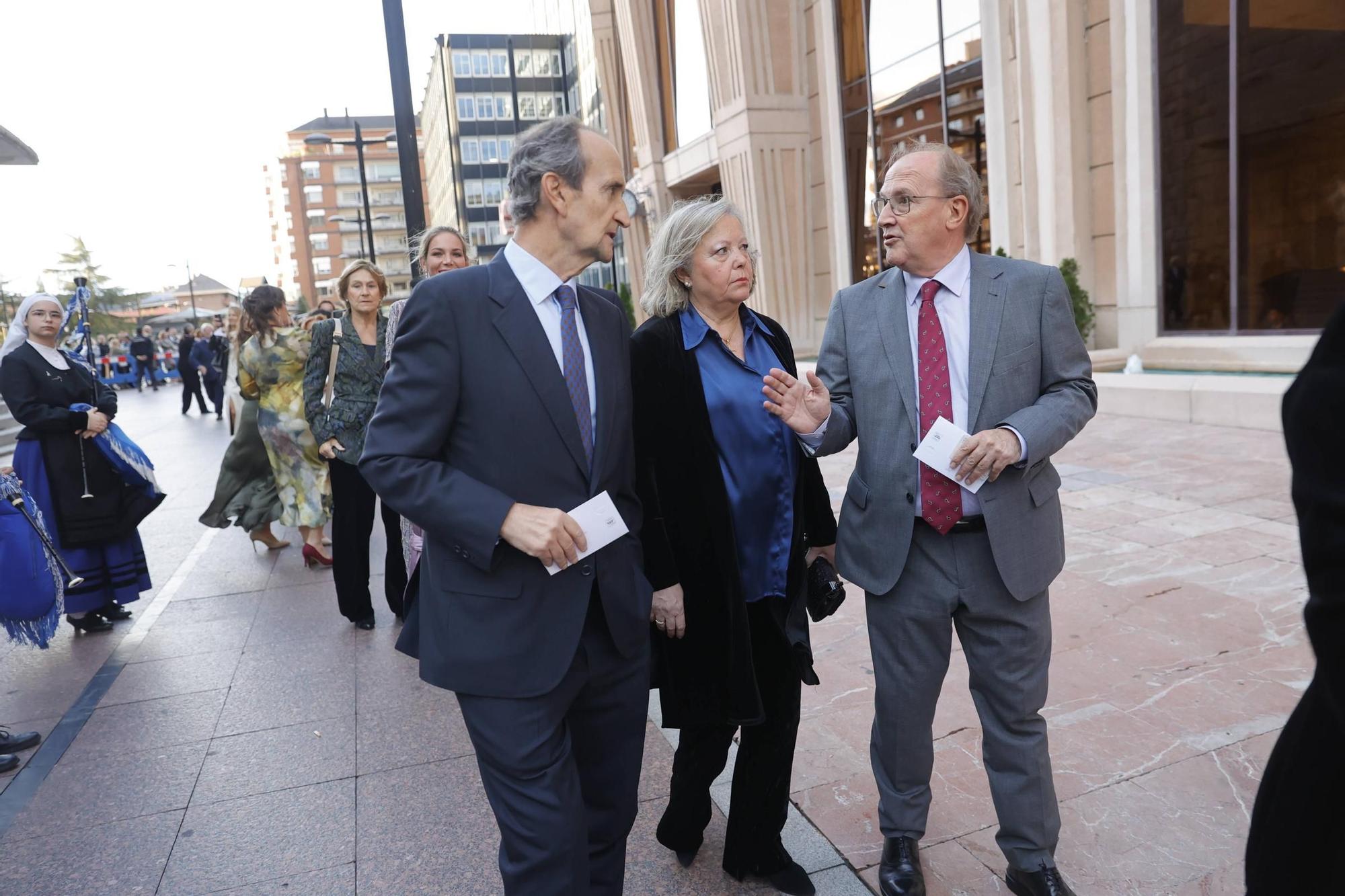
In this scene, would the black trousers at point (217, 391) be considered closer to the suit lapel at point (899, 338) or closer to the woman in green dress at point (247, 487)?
the woman in green dress at point (247, 487)

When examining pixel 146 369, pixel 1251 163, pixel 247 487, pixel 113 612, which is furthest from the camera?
pixel 146 369

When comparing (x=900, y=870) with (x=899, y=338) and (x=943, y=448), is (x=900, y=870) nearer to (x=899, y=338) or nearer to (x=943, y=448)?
(x=943, y=448)

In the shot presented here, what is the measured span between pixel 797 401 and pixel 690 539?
0.46 m

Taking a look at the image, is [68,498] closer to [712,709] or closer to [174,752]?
[174,752]

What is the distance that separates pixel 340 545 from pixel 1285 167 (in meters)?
10.4

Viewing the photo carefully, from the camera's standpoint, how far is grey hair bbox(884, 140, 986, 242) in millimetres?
2498

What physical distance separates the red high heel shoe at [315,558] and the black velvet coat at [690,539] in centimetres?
505

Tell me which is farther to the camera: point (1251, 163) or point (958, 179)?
point (1251, 163)

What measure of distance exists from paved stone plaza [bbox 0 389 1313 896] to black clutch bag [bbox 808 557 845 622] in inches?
29.7

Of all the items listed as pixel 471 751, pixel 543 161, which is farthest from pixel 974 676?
pixel 471 751

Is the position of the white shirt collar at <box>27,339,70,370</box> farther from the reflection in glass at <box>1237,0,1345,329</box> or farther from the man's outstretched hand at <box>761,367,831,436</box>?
the reflection in glass at <box>1237,0,1345,329</box>

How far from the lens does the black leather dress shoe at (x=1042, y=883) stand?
8.09ft

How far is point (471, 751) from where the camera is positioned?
379 centimetres

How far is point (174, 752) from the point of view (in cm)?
396
